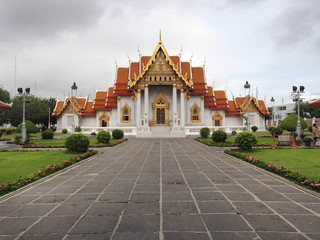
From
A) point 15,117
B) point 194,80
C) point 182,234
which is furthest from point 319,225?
point 15,117

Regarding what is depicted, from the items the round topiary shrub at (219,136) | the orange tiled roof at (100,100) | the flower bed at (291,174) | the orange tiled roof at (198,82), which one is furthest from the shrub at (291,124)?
the orange tiled roof at (100,100)

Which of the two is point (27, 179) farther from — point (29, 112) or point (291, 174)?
point (29, 112)

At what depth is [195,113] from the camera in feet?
111

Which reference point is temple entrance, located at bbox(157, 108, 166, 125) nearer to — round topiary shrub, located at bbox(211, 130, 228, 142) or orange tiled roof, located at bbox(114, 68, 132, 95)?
orange tiled roof, located at bbox(114, 68, 132, 95)

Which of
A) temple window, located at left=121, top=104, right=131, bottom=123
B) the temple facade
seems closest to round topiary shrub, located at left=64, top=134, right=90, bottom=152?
the temple facade

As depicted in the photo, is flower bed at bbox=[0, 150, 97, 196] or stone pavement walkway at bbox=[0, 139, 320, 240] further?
flower bed at bbox=[0, 150, 97, 196]

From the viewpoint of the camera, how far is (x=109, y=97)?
35500mm

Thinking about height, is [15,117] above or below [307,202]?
above

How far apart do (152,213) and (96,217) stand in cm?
102

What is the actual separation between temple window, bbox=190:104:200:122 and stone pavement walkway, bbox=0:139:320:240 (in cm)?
2625

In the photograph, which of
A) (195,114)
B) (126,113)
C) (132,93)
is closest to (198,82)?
(195,114)

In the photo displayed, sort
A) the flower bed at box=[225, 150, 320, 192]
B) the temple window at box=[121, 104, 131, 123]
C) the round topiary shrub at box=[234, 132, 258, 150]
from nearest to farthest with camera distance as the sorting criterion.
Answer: the flower bed at box=[225, 150, 320, 192] → the round topiary shrub at box=[234, 132, 258, 150] → the temple window at box=[121, 104, 131, 123]

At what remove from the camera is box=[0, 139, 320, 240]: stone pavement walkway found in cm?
372

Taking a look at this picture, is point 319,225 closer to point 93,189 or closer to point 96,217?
point 96,217
